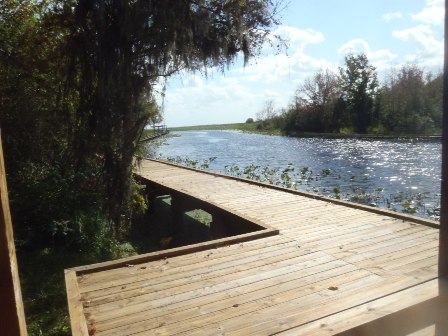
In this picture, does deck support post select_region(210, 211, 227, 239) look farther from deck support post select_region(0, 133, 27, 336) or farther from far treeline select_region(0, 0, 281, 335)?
deck support post select_region(0, 133, 27, 336)

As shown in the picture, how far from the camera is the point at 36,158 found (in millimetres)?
6828

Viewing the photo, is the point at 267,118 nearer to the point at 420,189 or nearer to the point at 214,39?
the point at 420,189

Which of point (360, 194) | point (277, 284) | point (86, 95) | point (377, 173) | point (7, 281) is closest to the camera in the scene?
point (7, 281)

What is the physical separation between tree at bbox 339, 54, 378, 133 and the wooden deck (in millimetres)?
38279

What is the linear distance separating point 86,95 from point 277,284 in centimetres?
472

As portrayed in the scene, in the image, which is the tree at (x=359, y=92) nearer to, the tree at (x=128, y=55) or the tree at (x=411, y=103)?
the tree at (x=411, y=103)

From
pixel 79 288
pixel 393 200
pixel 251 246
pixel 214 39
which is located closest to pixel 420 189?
pixel 393 200

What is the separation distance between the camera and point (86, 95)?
6.38 m

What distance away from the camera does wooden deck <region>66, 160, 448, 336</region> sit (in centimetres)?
263

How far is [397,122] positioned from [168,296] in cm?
3832

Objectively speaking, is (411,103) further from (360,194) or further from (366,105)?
(360,194)

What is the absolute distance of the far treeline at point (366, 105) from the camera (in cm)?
3500

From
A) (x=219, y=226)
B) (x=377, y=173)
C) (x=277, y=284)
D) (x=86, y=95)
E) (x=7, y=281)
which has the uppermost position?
(x=86, y=95)

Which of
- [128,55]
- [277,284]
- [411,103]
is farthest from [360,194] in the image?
[411,103]
